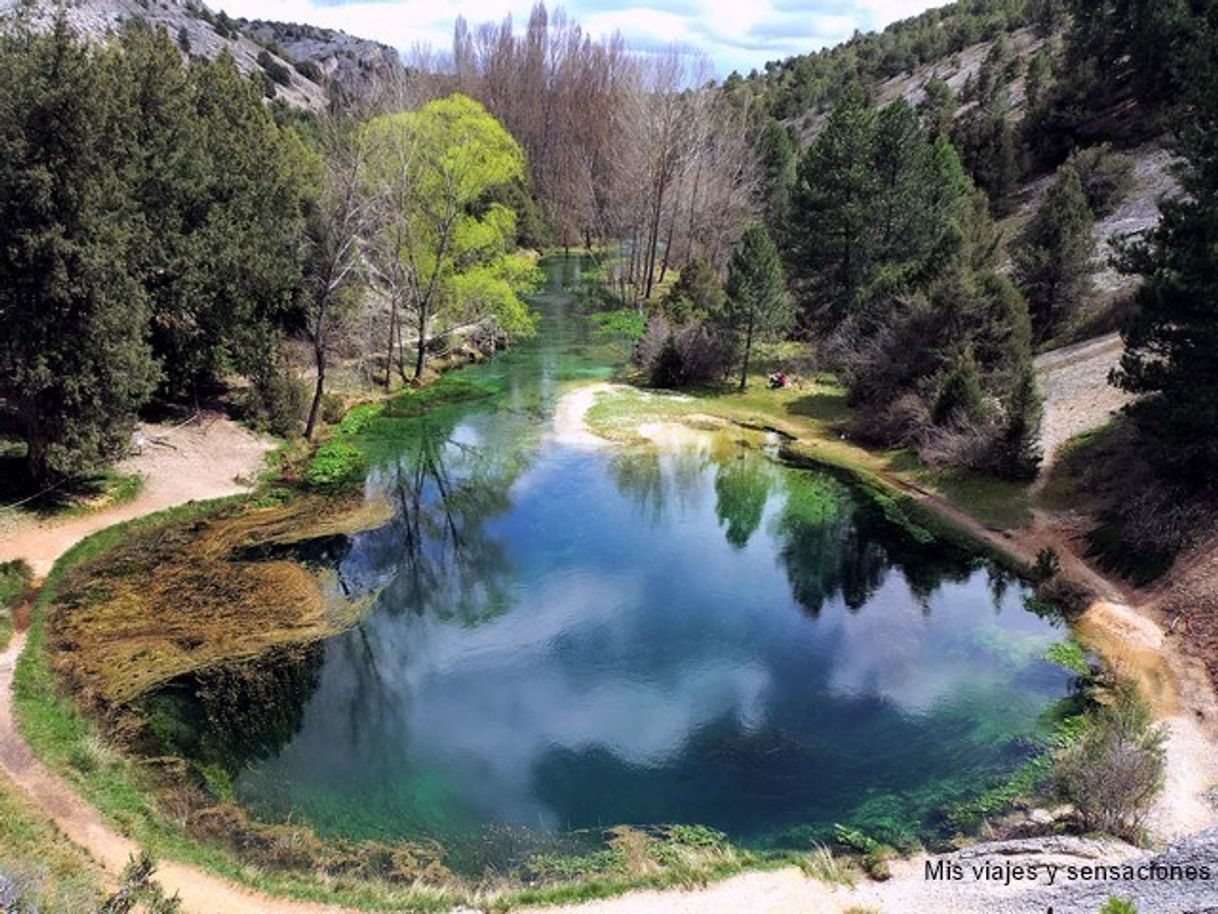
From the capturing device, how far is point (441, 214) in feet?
144

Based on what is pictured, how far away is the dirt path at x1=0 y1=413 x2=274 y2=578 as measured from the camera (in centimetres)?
2508

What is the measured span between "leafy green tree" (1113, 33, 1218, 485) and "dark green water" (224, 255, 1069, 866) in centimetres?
665

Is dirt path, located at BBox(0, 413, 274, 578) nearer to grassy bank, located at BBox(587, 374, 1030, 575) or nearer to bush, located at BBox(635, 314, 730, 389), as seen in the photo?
grassy bank, located at BBox(587, 374, 1030, 575)

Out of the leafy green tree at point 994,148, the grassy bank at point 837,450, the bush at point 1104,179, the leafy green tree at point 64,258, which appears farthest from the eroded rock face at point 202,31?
the bush at point 1104,179

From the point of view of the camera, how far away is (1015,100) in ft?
227

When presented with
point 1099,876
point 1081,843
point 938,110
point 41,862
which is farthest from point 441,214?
point 938,110

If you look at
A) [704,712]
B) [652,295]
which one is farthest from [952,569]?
[652,295]

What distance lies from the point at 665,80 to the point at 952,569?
49.5 metres

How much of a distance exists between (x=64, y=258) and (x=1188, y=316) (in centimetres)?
3297

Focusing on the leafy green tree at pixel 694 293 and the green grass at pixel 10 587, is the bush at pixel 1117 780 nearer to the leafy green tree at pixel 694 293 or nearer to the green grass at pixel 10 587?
the green grass at pixel 10 587

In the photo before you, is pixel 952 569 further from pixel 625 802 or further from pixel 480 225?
pixel 480 225

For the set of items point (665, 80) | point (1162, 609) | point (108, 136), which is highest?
point (665, 80)

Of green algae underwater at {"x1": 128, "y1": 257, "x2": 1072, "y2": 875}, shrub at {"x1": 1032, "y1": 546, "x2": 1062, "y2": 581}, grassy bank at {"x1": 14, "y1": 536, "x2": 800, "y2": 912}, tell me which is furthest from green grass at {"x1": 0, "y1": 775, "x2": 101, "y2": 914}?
shrub at {"x1": 1032, "y1": 546, "x2": 1062, "y2": 581}

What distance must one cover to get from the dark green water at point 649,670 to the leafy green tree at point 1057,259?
1687cm
